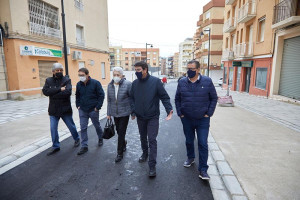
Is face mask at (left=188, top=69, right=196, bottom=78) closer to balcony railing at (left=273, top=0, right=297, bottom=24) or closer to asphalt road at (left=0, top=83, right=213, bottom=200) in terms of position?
asphalt road at (left=0, top=83, right=213, bottom=200)

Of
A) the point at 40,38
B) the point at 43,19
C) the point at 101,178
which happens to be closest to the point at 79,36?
the point at 43,19

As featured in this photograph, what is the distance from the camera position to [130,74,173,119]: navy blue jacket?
3.29m

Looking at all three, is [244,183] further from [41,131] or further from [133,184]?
[41,131]

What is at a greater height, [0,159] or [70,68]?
[70,68]

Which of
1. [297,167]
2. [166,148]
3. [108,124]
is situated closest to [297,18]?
[297,167]

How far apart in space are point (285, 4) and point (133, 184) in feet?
46.2

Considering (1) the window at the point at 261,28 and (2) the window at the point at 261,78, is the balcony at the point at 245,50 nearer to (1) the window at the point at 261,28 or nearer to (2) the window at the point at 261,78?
(1) the window at the point at 261,28

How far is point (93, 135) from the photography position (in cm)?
548

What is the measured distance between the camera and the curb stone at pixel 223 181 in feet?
8.74

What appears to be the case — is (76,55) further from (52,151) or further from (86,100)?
(52,151)

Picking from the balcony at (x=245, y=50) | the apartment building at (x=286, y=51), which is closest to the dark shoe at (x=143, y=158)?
the apartment building at (x=286, y=51)

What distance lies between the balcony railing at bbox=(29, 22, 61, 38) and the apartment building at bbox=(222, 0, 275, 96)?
46.2 ft

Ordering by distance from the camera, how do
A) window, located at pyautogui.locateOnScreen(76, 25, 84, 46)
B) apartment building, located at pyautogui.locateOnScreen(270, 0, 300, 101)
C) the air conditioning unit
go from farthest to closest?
1. window, located at pyautogui.locateOnScreen(76, 25, 84, 46)
2. the air conditioning unit
3. apartment building, located at pyautogui.locateOnScreen(270, 0, 300, 101)

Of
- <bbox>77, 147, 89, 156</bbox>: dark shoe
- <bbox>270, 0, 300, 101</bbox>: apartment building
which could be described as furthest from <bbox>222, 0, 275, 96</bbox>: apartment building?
<bbox>77, 147, 89, 156</bbox>: dark shoe
